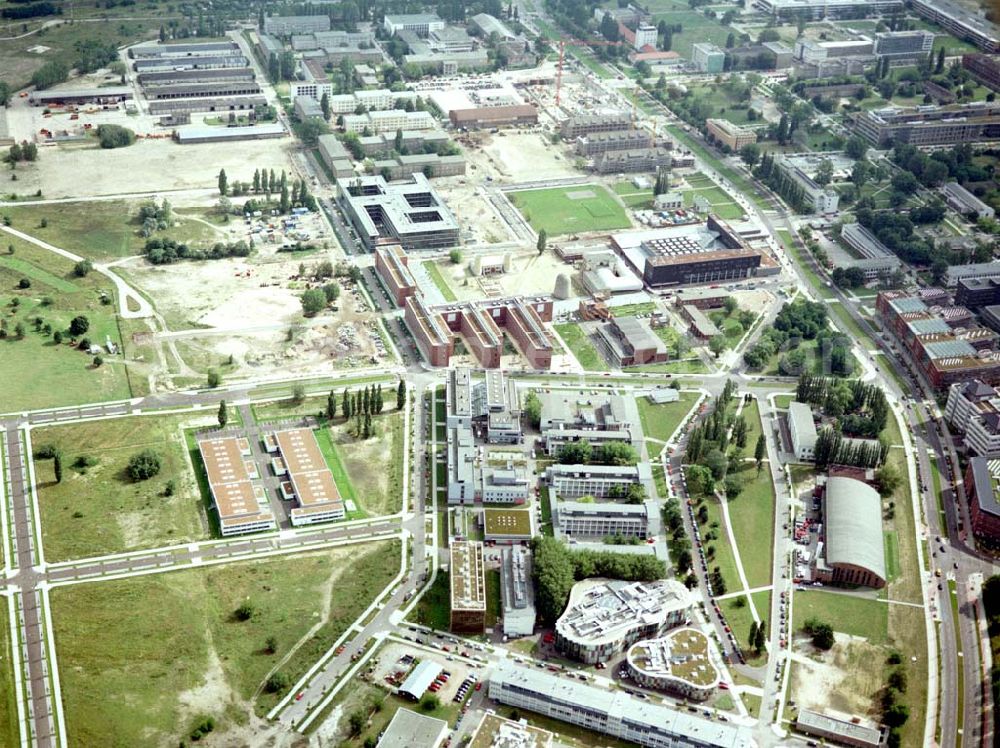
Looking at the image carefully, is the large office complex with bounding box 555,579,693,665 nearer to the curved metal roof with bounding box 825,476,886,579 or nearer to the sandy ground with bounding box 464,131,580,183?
the curved metal roof with bounding box 825,476,886,579

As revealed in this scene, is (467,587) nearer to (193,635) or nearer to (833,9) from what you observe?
(193,635)

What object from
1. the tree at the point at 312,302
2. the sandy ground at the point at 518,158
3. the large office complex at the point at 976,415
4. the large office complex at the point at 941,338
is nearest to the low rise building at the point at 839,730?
the large office complex at the point at 976,415

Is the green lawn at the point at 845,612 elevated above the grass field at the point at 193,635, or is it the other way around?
the grass field at the point at 193,635

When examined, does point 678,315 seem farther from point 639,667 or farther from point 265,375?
point 639,667

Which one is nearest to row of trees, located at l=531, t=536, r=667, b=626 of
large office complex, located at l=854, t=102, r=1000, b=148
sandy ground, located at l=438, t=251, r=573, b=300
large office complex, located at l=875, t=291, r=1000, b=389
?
large office complex, located at l=875, t=291, r=1000, b=389

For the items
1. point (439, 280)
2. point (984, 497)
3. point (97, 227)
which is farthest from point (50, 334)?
point (984, 497)

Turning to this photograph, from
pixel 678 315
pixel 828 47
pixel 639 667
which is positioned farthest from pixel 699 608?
pixel 828 47

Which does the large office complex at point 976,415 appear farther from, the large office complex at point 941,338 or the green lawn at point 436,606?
the green lawn at point 436,606
